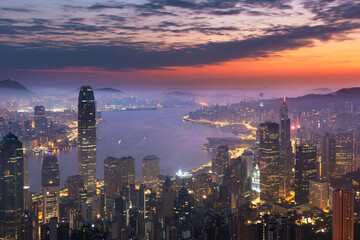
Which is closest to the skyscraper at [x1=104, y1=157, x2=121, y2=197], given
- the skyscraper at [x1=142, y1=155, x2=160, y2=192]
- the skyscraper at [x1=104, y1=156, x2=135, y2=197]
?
the skyscraper at [x1=104, y1=156, x2=135, y2=197]

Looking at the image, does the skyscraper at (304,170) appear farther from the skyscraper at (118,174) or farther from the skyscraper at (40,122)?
the skyscraper at (40,122)

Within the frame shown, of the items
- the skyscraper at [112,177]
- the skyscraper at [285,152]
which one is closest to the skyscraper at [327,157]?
the skyscraper at [285,152]

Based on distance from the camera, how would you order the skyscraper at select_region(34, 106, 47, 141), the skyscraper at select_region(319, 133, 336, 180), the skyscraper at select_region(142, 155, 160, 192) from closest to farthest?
the skyscraper at select_region(142, 155, 160, 192)
the skyscraper at select_region(319, 133, 336, 180)
the skyscraper at select_region(34, 106, 47, 141)

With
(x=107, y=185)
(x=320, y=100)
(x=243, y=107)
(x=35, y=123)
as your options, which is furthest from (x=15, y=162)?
(x=243, y=107)

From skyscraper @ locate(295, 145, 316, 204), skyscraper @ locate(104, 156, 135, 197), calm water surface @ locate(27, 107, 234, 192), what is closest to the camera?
skyscraper @ locate(295, 145, 316, 204)

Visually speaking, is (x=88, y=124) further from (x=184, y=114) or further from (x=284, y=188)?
(x=184, y=114)

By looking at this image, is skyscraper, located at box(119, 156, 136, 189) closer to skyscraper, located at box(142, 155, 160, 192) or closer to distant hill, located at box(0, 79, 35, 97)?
skyscraper, located at box(142, 155, 160, 192)
